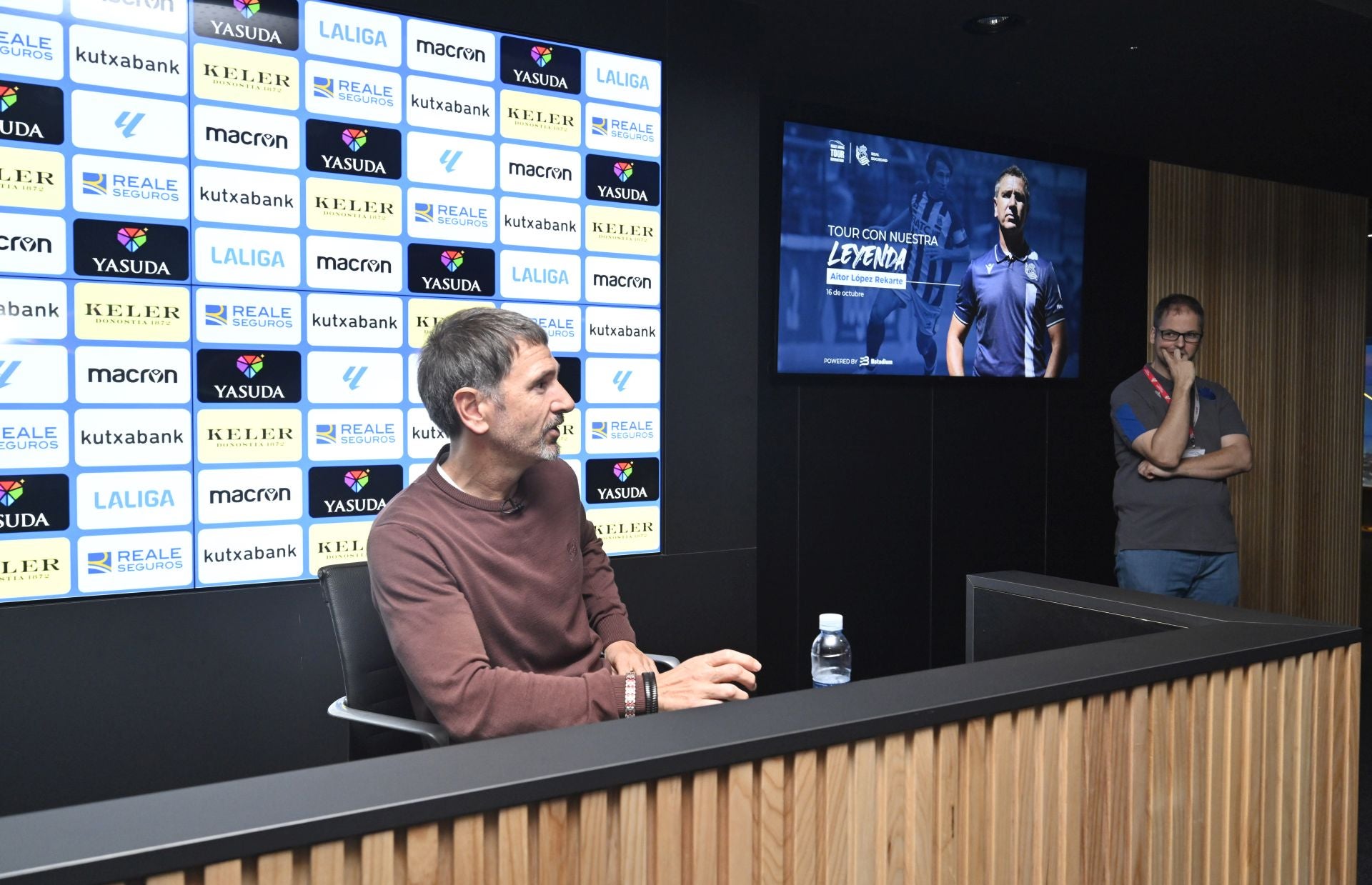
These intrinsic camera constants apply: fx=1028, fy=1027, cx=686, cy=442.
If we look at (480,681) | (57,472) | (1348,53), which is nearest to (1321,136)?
(1348,53)

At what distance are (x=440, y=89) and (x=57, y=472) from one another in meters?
1.30

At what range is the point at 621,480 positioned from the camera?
2.96m

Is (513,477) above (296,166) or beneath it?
beneath

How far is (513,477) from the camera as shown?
1856 millimetres

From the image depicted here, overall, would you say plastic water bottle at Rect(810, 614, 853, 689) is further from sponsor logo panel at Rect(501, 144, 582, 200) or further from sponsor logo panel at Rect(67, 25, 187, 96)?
sponsor logo panel at Rect(67, 25, 187, 96)

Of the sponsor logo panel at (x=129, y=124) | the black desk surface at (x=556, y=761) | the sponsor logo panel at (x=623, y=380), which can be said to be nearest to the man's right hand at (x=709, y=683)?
the black desk surface at (x=556, y=761)

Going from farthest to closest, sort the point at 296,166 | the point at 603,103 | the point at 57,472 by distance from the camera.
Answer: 1. the point at 603,103
2. the point at 296,166
3. the point at 57,472

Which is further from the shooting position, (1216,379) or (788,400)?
(1216,379)

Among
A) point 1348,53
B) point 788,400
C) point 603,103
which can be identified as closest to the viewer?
point 603,103

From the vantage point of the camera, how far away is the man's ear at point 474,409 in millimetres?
1793

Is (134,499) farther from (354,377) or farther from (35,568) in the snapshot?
(354,377)

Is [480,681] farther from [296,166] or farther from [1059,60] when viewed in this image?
[1059,60]

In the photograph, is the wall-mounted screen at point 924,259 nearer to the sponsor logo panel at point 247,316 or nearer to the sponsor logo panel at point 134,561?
the sponsor logo panel at point 247,316

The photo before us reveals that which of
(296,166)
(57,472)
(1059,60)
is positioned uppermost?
(1059,60)
